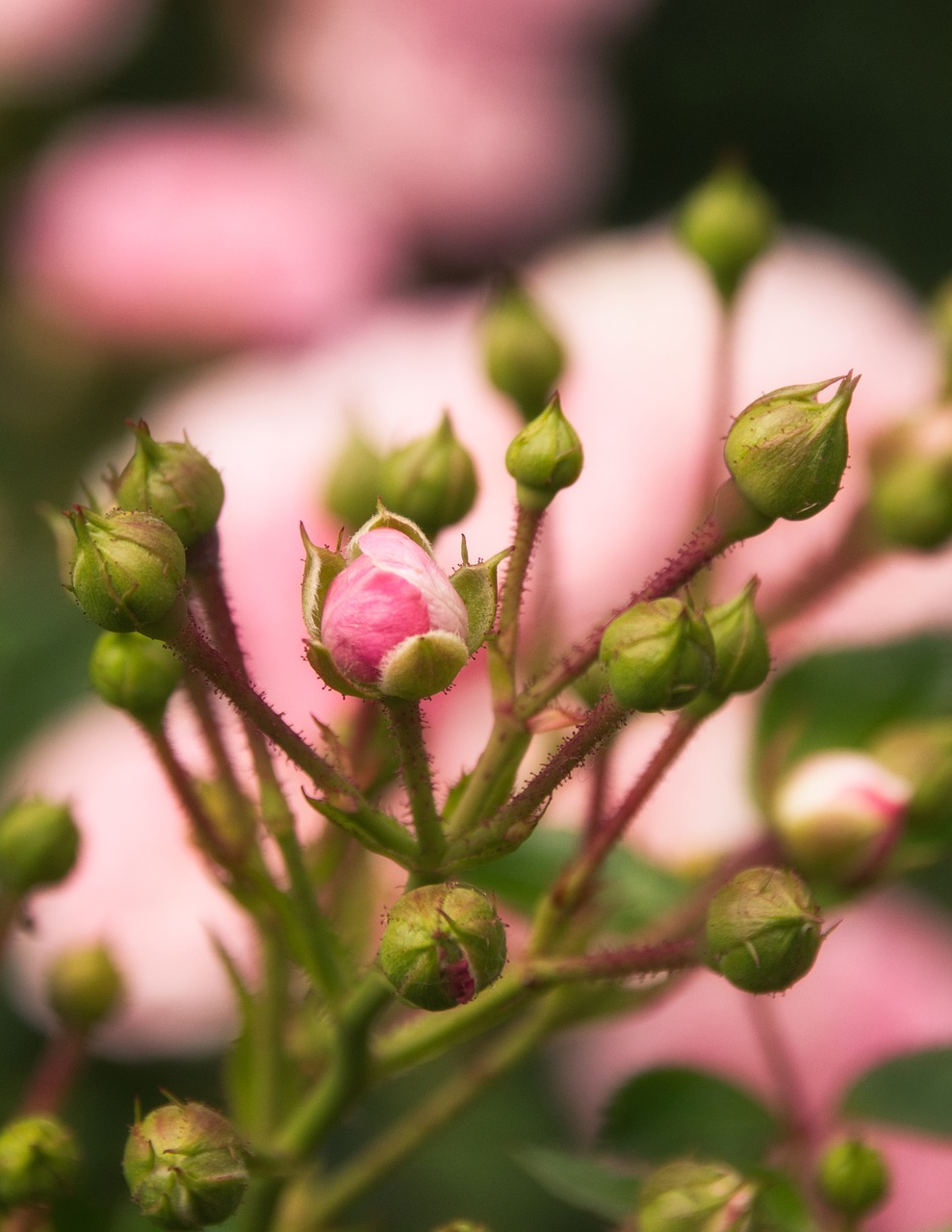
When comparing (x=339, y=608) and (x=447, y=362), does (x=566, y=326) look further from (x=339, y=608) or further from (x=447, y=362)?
(x=339, y=608)

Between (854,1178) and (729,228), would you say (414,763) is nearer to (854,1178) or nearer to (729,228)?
(854,1178)

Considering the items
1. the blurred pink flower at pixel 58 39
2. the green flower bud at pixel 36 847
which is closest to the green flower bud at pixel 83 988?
the green flower bud at pixel 36 847

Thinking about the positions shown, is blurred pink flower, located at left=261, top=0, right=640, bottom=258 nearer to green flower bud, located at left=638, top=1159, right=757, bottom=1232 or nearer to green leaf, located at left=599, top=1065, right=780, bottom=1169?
green leaf, located at left=599, top=1065, right=780, bottom=1169

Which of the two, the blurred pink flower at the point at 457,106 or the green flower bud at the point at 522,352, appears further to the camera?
the blurred pink flower at the point at 457,106

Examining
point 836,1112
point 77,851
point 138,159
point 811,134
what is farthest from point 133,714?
point 811,134

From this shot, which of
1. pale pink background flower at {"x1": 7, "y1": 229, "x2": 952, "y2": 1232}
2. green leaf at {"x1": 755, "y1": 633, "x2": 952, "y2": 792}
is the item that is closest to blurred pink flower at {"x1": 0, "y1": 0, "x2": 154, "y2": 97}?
pale pink background flower at {"x1": 7, "y1": 229, "x2": 952, "y2": 1232}

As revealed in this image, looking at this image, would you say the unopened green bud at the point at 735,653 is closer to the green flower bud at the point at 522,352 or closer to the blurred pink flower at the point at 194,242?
the green flower bud at the point at 522,352
